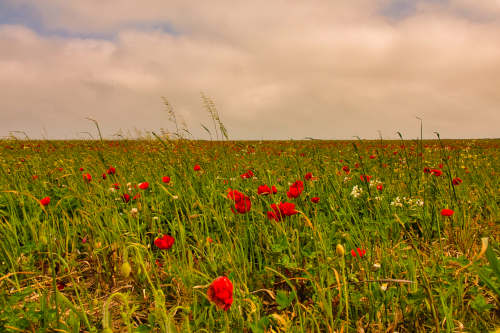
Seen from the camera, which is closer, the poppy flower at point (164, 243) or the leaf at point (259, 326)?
the leaf at point (259, 326)

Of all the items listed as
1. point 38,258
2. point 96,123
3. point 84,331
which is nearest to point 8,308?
point 84,331

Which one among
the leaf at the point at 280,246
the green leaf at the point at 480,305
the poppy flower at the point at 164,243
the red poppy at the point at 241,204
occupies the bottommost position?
the green leaf at the point at 480,305

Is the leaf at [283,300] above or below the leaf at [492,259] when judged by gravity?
below

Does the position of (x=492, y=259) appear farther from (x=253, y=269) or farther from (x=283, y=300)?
(x=253, y=269)

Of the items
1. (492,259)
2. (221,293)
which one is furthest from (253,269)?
(492,259)

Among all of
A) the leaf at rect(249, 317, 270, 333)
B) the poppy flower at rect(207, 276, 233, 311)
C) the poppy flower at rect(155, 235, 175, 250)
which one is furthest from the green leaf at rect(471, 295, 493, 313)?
the poppy flower at rect(155, 235, 175, 250)

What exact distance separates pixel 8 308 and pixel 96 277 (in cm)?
68

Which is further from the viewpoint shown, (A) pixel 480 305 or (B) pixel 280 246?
(B) pixel 280 246

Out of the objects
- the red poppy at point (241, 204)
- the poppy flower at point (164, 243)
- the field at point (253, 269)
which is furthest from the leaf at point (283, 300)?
the poppy flower at point (164, 243)

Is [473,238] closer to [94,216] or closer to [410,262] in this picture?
[410,262]

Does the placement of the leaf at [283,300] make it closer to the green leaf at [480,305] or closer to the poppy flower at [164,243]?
the poppy flower at [164,243]

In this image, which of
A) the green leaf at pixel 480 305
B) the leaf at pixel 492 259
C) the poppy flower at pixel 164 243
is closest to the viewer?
the leaf at pixel 492 259

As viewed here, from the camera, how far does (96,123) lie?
2.63 metres

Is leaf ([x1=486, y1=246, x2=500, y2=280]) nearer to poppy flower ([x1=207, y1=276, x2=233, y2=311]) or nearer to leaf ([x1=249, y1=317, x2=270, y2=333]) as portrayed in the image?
poppy flower ([x1=207, y1=276, x2=233, y2=311])
